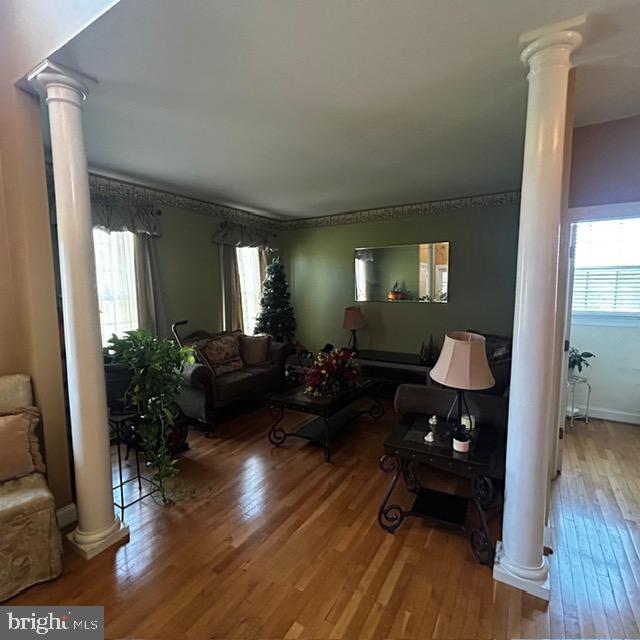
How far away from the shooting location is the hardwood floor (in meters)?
1.61

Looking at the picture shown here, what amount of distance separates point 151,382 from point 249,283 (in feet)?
10.9

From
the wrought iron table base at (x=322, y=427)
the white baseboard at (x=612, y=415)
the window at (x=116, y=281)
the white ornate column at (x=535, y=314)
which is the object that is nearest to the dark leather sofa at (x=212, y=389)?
the wrought iron table base at (x=322, y=427)

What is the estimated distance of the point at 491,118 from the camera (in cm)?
238

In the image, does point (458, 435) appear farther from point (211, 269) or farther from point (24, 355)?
point (211, 269)

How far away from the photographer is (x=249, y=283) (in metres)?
5.63

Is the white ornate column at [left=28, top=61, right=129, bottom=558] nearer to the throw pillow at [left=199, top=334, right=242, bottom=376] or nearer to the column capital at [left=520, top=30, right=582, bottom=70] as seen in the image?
the throw pillow at [left=199, top=334, right=242, bottom=376]

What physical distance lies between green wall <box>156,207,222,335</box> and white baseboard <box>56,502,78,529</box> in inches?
96.8

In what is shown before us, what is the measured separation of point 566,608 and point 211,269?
15.3 feet

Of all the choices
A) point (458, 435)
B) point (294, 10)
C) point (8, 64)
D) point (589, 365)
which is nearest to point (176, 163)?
point (8, 64)

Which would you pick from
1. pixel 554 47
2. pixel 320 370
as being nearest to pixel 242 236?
pixel 320 370

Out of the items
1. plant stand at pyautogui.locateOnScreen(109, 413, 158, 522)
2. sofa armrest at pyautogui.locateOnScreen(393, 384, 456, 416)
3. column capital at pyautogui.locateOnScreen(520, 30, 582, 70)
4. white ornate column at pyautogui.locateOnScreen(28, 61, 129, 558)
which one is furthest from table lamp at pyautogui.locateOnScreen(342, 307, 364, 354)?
column capital at pyautogui.locateOnScreen(520, 30, 582, 70)

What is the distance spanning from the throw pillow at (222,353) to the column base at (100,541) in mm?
2084

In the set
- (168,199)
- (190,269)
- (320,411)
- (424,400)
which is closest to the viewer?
(424,400)

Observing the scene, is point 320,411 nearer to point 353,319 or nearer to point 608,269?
point 353,319
